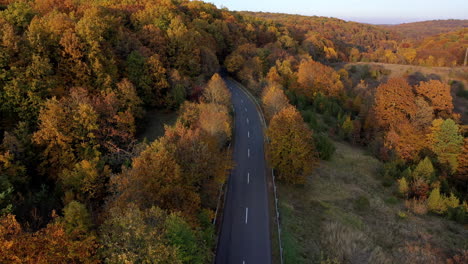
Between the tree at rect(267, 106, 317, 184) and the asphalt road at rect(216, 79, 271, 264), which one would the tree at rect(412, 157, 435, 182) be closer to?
the tree at rect(267, 106, 317, 184)

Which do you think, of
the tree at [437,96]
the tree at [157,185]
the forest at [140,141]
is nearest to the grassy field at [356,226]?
the forest at [140,141]

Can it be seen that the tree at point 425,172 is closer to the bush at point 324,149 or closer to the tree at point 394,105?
the bush at point 324,149

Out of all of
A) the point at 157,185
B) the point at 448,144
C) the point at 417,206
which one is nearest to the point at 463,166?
the point at 448,144

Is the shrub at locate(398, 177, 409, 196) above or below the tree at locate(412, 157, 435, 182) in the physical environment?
below

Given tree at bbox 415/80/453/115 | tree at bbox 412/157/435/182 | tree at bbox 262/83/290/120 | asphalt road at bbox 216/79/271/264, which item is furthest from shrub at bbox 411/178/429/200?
tree at bbox 415/80/453/115

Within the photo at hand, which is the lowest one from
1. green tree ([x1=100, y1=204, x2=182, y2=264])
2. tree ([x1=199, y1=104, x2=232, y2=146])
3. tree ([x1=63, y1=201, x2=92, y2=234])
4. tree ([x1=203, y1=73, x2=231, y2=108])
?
tree ([x1=63, y1=201, x2=92, y2=234])
